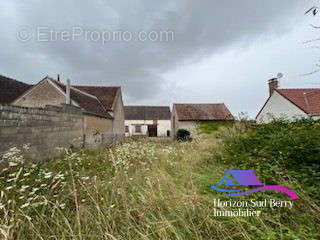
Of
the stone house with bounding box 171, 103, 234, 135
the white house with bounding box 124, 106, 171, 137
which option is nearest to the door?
the white house with bounding box 124, 106, 171, 137

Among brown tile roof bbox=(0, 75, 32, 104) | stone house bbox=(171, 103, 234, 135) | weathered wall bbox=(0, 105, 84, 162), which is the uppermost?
brown tile roof bbox=(0, 75, 32, 104)

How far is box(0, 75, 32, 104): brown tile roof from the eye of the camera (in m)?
16.6

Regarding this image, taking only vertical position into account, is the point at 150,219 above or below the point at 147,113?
below

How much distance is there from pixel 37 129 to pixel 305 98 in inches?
899

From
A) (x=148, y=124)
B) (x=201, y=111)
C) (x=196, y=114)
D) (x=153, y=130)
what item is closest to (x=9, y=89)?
(x=196, y=114)

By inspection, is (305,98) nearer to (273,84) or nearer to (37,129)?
(273,84)

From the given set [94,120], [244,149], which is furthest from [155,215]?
[94,120]

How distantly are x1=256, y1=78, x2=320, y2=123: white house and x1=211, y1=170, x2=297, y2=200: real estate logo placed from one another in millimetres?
15449

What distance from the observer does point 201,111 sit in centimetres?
2989

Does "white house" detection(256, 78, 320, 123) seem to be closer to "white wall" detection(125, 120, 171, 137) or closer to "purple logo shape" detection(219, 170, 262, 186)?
"purple logo shape" detection(219, 170, 262, 186)

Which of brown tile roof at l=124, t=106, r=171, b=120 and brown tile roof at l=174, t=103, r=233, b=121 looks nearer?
brown tile roof at l=174, t=103, r=233, b=121

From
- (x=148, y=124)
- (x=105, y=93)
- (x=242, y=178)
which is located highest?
(x=105, y=93)

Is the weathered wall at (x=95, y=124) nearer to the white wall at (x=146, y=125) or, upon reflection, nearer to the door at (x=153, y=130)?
the white wall at (x=146, y=125)

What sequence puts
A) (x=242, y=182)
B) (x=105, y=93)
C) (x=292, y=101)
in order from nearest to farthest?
(x=242, y=182)
(x=292, y=101)
(x=105, y=93)
